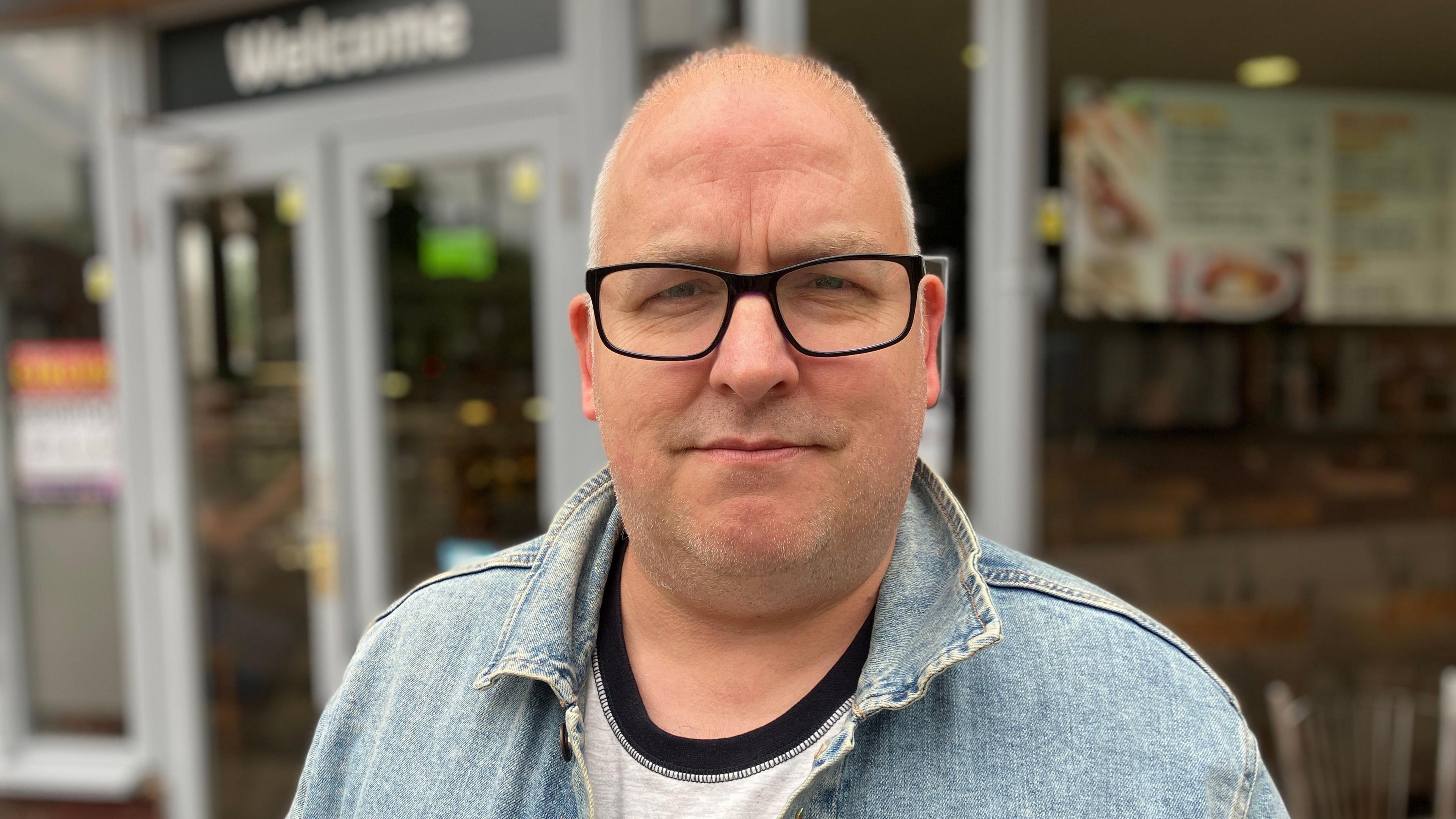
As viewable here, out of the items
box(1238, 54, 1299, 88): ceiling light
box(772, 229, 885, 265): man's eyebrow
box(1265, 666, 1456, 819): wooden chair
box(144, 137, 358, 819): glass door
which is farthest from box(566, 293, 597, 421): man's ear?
box(1238, 54, 1299, 88): ceiling light

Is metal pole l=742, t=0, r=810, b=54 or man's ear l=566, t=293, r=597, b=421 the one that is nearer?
man's ear l=566, t=293, r=597, b=421

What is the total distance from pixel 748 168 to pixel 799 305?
0.50 ft

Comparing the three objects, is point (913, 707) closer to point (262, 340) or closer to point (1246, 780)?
point (1246, 780)

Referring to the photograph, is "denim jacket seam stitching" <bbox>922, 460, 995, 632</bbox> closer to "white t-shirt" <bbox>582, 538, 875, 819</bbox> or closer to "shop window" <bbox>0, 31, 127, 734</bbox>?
"white t-shirt" <bbox>582, 538, 875, 819</bbox>

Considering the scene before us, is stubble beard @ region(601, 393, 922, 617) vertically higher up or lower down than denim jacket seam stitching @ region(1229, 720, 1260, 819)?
higher up

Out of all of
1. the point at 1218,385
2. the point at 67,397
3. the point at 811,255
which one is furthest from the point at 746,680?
the point at 67,397

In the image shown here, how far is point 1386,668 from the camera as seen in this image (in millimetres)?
3789

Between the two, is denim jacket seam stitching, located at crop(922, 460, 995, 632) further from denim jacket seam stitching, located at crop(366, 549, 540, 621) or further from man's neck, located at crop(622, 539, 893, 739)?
denim jacket seam stitching, located at crop(366, 549, 540, 621)

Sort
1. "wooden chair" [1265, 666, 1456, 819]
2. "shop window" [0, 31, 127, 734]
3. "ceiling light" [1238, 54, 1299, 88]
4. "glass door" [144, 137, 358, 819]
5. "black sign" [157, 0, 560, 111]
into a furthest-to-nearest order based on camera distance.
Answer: "shop window" [0, 31, 127, 734]
"glass door" [144, 137, 358, 819]
"black sign" [157, 0, 560, 111]
"ceiling light" [1238, 54, 1299, 88]
"wooden chair" [1265, 666, 1456, 819]

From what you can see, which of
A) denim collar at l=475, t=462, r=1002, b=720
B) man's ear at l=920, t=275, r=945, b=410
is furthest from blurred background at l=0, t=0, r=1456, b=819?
denim collar at l=475, t=462, r=1002, b=720

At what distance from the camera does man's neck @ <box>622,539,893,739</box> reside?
1.09 metres

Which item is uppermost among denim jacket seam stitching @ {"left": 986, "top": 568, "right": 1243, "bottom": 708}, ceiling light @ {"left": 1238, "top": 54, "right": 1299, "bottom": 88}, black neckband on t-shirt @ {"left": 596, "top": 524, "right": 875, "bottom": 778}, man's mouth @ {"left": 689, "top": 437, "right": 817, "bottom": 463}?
ceiling light @ {"left": 1238, "top": 54, "right": 1299, "bottom": 88}

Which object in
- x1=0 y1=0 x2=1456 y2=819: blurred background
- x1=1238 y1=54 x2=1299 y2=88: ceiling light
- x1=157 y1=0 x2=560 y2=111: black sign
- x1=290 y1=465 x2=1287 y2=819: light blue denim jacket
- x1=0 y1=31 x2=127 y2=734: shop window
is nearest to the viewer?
x1=290 y1=465 x2=1287 y2=819: light blue denim jacket

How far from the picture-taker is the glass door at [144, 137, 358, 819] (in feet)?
11.5
